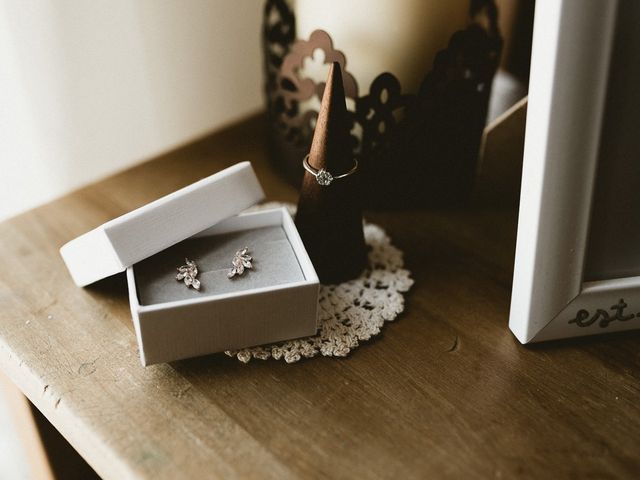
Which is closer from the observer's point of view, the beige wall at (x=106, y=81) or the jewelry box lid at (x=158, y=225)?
the jewelry box lid at (x=158, y=225)

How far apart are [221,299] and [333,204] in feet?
0.43

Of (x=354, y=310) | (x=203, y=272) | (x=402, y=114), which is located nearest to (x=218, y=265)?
(x=203, y=272)

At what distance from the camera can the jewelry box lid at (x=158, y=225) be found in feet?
1.63

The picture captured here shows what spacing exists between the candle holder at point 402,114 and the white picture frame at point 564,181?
161 millimetres

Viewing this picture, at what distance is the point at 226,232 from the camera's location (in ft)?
1.90

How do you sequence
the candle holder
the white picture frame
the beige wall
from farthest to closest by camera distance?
the beige wall, the candle holder, the white picture frame

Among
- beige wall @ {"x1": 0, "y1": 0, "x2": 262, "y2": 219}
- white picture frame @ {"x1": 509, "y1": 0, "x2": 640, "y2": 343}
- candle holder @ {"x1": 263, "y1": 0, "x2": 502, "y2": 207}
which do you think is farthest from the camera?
beige wall @ {"x1": 0, "y1": 0, "x2": 262, "y2": 219}

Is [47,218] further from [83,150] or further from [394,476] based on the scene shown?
[394,476]

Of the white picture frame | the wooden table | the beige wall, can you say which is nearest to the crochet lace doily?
the wooden table

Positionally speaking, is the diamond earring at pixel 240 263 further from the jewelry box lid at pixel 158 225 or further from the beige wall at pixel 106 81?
the beige wall at pixel 106 81

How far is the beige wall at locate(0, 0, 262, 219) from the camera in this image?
755 mm

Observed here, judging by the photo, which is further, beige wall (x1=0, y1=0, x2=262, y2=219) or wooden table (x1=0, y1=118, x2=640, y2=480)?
beige wall (x1=0, y1=0, x2=262, y2=219)

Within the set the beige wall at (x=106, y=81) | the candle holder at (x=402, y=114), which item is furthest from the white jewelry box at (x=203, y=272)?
the beige wall at (x=106, y=81)

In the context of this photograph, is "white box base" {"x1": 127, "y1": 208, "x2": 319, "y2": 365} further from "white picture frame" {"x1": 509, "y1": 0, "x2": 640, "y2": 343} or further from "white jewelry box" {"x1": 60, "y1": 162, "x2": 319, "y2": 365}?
"white picture frame" {"x1": 509, "y1": 0, "x2": 640, "y2": 343}
